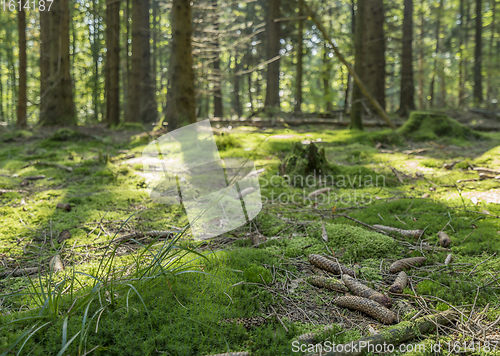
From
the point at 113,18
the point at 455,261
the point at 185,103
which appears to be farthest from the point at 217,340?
the point at 113,18

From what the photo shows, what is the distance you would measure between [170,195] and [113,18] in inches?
395

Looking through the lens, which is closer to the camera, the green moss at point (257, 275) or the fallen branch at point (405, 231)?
the green moss at point (257, 275)

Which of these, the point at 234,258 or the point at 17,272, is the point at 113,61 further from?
the point at 234,258

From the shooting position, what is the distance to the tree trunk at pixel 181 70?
6660 mm

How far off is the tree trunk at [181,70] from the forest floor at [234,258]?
2.24 meters

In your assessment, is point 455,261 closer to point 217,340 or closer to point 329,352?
point 329,352

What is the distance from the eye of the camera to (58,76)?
827 cm

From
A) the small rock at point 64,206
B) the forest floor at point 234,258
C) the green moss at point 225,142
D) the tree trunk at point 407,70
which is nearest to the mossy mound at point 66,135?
the forest floor at point 234,258

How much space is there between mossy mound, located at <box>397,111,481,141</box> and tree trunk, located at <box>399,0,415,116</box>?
484 centimetres

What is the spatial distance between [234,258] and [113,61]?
11.3m

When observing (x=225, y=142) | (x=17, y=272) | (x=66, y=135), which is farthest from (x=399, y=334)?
(x=66, y=135)

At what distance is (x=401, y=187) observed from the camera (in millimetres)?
3953

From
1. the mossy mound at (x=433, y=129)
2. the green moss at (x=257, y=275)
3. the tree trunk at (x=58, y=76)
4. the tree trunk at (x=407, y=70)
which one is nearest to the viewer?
the green moss at (x=257, y=275)

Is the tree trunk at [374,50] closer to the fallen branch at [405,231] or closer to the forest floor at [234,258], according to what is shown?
Result: the forest floor at [234,258]
